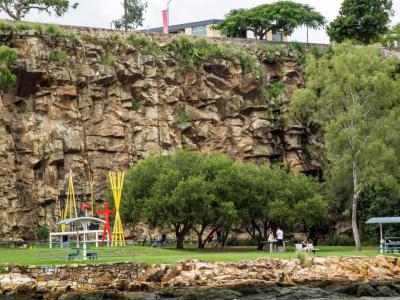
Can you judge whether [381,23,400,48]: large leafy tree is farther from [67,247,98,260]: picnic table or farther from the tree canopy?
[67,247,98,260]: picnic table

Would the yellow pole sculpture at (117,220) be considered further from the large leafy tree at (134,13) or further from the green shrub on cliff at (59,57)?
the large leafy tree at (134,13)

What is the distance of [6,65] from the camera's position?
71500mm

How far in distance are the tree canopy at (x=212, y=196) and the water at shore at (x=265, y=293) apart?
13.8 meters

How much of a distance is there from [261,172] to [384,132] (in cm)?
927

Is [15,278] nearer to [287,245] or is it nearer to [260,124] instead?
[287,245]

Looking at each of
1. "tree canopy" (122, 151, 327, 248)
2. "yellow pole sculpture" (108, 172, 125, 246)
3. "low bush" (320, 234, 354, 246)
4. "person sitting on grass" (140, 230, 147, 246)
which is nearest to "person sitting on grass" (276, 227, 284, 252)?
"tree canopy" (122, 151, 327, 248)

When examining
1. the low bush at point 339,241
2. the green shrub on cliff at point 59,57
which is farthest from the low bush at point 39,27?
the low bush at point 339,241

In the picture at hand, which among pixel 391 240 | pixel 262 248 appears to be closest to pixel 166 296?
pixel 262 248

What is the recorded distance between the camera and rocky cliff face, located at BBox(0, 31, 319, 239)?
72062mm

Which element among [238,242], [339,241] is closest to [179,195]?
[238,242]

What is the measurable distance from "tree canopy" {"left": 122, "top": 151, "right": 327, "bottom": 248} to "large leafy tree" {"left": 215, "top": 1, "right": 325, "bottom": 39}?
33.0 meters

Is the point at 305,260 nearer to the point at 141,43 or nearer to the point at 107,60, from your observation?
the point at 107,60

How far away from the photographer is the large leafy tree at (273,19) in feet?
324

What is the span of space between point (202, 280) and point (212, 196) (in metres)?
14.7
